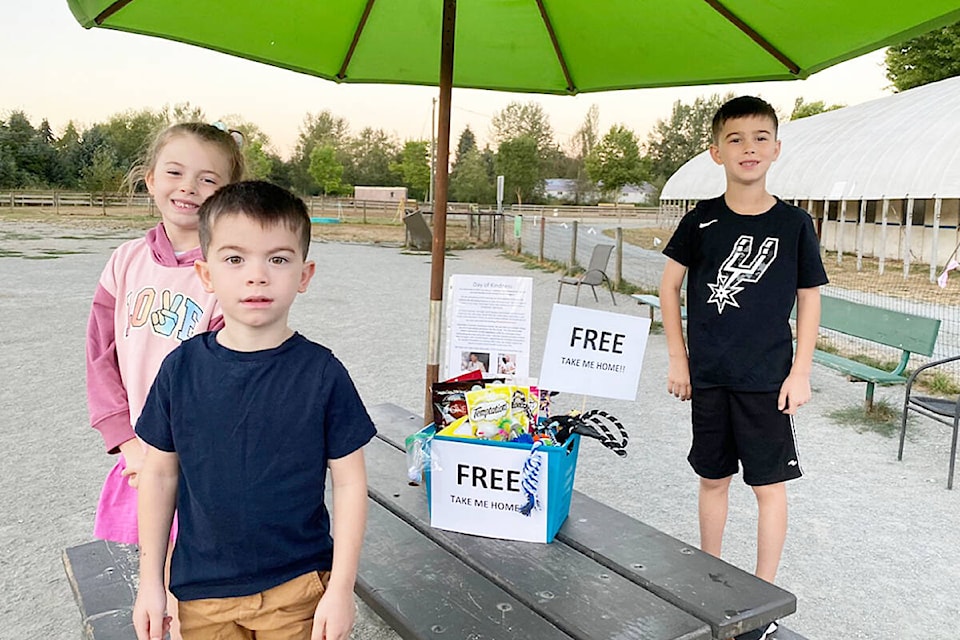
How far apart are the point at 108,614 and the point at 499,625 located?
1.01 m

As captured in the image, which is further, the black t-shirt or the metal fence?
the metal fence

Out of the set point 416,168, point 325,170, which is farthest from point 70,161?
point 416,168

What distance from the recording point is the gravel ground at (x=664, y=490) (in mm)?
2854

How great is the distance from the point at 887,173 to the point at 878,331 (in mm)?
13645

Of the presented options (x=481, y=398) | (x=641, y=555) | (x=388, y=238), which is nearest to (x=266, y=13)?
(x=481, y=398)

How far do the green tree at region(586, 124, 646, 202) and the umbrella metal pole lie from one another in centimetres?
6453

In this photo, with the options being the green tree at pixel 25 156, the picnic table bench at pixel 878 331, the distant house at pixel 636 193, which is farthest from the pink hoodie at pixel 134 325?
the distant house at pixel 636 193

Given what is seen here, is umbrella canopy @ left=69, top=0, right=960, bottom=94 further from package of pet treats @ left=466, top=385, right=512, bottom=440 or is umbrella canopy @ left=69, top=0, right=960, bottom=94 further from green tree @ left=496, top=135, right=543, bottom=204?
green tree @ left=496, top=135, right=543, bottom=204

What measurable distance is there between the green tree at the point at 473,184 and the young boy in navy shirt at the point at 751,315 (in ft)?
192

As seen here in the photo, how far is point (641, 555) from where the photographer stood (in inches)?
74.7

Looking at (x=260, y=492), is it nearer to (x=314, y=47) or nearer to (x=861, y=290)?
(x=314, y=47)

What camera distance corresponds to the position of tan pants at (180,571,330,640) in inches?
55.2

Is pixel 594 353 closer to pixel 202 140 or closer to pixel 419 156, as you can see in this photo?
pixel 202 140

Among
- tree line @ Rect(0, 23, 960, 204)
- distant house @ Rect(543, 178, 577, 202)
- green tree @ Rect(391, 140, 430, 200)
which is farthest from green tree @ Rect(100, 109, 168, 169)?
distant house @ Rect(543, 178, 577, 202)
